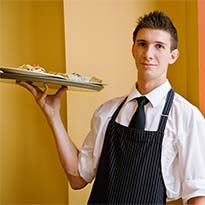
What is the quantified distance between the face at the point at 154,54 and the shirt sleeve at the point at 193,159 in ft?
0.58

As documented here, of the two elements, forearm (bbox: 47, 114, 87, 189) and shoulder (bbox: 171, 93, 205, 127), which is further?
forearm (bbox: 47, 114, 87, 189)

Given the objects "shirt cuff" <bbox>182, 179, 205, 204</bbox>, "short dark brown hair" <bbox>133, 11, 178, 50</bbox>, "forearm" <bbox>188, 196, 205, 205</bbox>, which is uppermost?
"short dark brown hair" <bbox>133, 11, 178, 50</bbox>

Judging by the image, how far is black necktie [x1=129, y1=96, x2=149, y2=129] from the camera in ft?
3.86

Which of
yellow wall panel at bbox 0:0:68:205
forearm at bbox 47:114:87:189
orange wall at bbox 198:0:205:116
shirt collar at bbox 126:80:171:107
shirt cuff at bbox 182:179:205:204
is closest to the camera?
shirt cuff at bbox 182:179:205:204

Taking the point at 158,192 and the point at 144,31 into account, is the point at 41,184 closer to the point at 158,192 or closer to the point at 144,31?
the point at 158,192

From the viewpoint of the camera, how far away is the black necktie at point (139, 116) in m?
1.18

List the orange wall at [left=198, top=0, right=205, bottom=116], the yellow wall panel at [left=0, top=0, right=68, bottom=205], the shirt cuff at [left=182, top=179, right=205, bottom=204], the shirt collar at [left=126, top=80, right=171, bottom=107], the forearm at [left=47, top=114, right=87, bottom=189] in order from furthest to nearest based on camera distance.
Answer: the yellow wall panel at [left=0, top=0, right=68, bottom=205] → the orange wall at [left=198, top=0, right=205, bottom=116] → the forearm at [left=47, top=114, right=87, bottom=189] → the shirt collar at [left=126, top=80, right=171, bottom=107] → the shirt cuff at [left=182, top=179, right=205, bottom=204]

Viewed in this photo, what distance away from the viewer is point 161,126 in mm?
1151

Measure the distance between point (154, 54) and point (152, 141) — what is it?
0.27m

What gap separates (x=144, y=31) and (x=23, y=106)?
774 mm

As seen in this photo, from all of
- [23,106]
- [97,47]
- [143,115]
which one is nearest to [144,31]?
[143,115]

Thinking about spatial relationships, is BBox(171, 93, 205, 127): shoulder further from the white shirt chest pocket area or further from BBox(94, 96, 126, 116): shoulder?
BBox(94, 96, 126, 116): shoulder

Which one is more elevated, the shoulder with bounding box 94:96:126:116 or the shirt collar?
the shirt collar

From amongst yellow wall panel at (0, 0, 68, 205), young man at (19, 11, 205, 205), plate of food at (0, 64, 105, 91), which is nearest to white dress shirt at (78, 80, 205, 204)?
young man at (19, 11, 205, 205)
